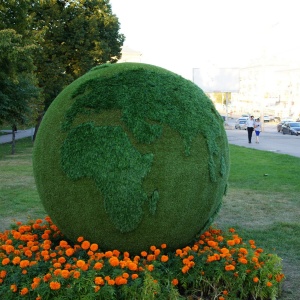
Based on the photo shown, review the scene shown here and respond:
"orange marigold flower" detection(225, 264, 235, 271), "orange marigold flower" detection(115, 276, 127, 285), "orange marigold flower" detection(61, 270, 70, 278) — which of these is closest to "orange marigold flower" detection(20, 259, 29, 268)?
"orange marigold flower" detection(61, 270, 70, 278)

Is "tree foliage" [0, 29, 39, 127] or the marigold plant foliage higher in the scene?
"tree foliage" [0, 29, 39, 127]

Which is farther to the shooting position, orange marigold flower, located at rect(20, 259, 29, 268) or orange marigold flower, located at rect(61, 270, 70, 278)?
orange marigold flower, located at rect(20, 259, 29, 268)

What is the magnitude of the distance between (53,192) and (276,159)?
50.8ft

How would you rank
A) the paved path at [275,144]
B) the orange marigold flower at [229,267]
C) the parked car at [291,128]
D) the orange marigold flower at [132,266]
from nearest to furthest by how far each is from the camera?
the orange marigold flower at [132,266], the orange marigold flower at [229,267], the paved path at [275,144], the parked car at [291,128]

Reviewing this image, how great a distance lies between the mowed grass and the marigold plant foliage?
0.57 metres

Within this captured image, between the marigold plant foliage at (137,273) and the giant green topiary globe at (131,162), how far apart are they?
22 cm

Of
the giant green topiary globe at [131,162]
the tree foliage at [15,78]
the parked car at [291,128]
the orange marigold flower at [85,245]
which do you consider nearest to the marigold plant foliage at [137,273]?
the orange marigold flower at [85,245]

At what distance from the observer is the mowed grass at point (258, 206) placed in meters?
6.73

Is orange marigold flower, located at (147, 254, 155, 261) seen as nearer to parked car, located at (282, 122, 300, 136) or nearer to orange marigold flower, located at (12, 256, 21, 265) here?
orange marigold flower, located at (12, 256, 21, 265)

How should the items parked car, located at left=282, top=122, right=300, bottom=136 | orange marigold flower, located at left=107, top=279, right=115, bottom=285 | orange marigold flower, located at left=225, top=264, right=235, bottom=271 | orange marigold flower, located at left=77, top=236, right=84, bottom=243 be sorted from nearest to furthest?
orange marigold flower, located at left=107, top=279, right=115, bottom=285 → orange marigold flower, located at left=225, top=264, right=235, bottom=271 → orange marigold flower, located at left=77, top=236, right=84, bottom=243 → parked car, located at left=282, top=122, right=300, bottom=136

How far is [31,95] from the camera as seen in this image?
65.6 feet

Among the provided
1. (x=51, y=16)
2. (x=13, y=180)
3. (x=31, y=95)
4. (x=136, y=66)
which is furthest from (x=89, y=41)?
(x=136, y=66)

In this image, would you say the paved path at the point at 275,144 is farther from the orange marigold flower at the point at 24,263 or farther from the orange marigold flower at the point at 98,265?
the orange marigold flower at the point at 24,263

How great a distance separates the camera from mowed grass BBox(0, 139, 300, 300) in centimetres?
673
